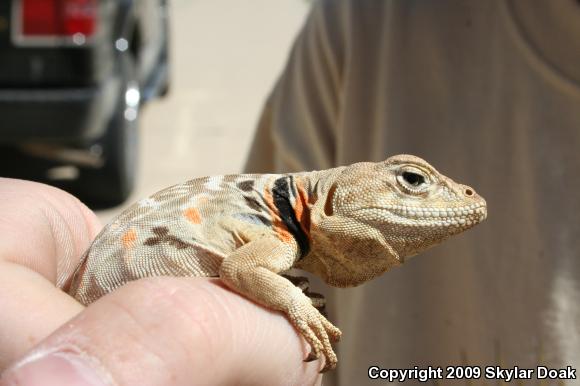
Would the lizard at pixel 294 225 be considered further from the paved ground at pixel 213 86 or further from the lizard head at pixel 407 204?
the paved ground at pixel 213 86

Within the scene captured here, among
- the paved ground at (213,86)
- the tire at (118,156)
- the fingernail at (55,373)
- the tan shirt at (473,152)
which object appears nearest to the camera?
the fingernail at (55,373)

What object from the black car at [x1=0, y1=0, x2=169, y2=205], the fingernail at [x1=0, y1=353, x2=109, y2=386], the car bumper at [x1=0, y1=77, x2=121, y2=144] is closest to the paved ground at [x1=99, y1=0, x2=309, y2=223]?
the black car at [x1=0, y1=0, x2=169, y2=205]

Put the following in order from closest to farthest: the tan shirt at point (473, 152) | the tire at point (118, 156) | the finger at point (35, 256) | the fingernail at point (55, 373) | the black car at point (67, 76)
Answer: the fingernail at point (55, 373) → the finger at point (35, 256) → the tan shirt at point (473, 152) → the black car at point (67, 76) → the tire at point (118, 156)

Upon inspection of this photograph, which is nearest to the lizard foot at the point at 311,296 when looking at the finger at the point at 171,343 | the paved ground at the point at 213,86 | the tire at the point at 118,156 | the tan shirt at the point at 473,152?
the finger at the point at 171,343

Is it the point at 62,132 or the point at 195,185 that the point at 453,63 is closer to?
the point at 195,185

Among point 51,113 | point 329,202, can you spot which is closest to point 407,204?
point 329,202

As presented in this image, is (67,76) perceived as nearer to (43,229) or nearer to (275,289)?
(43,229)

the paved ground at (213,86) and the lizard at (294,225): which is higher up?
the paved ground at (213,86)

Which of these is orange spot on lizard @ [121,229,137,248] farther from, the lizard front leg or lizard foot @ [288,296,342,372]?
lizard foot @ [288,296,342,372]
